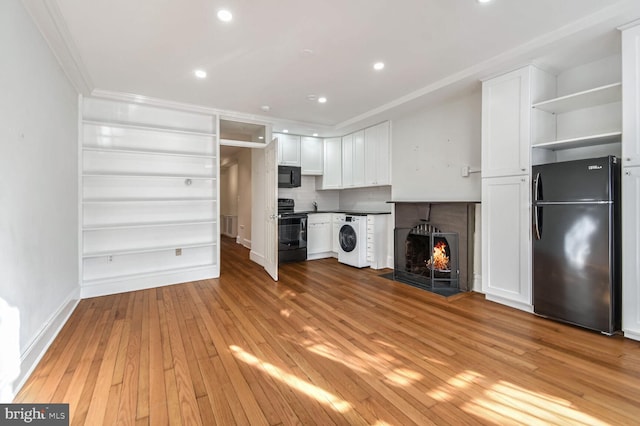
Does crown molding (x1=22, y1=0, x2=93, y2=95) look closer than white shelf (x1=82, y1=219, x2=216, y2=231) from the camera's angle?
Yes

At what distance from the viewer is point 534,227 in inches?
109

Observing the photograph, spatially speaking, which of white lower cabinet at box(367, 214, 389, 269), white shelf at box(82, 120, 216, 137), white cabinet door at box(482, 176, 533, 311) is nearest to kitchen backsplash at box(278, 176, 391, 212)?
white lower cabinet at box(367, 214, 389, 269)

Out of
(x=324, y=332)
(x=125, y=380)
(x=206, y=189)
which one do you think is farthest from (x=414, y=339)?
(x=206, y=189)

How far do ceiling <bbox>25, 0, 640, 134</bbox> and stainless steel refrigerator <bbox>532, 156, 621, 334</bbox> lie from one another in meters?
1.17

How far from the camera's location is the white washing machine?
4.85 m

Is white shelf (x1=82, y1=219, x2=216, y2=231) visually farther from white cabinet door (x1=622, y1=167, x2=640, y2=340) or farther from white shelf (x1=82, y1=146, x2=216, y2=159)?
white cabinet door (x1=622, y1=167, x2=640, y2=340)

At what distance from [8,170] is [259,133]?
3.59m

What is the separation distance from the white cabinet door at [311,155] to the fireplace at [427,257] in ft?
7.75

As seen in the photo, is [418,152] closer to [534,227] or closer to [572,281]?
[534,227]

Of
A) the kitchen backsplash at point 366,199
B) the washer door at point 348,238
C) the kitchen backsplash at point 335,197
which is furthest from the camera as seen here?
the kitchen backsplash at point 335,197

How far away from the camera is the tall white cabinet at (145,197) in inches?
145

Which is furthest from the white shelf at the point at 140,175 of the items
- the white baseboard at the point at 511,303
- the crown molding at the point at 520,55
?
the white baseboard at the point at 511,303

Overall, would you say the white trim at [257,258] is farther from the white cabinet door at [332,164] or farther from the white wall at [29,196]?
the white wall at [29,196]

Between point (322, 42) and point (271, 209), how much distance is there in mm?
2453
